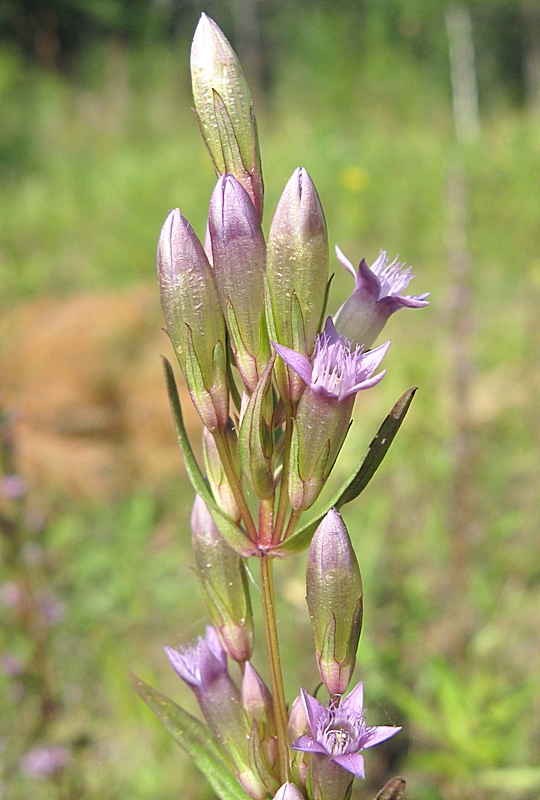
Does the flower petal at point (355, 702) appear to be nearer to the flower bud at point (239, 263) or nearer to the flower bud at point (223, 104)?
the flower bud at point (239, 263)

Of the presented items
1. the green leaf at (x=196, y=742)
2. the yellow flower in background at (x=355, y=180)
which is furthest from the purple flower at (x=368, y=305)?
the yellow flower in background at (x=355, y=180)

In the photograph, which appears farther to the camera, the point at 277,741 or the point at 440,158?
the point at 440,158

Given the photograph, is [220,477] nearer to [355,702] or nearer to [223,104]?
[355,702]

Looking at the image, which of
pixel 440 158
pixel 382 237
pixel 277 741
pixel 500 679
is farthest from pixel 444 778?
pixel 440 158

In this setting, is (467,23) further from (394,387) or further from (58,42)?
(394,387)

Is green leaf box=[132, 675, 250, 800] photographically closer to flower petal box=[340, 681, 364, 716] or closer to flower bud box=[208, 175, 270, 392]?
flower petal box=[340, 681, 364, 716]

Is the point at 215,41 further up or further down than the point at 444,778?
further up
